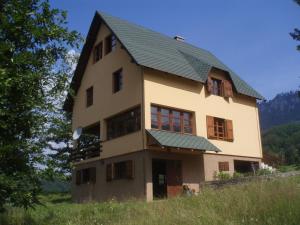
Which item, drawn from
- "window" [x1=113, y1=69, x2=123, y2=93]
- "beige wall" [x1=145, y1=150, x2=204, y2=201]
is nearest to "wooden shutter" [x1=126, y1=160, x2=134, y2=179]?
"beige wall" [x1=145, y1=150, x2=204, y2=201]

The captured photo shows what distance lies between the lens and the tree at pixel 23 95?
1017cm

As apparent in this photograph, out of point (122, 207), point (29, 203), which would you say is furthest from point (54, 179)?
point (122, 207)

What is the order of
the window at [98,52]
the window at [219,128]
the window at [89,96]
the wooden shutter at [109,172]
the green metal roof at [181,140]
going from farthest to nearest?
the window at [89,96]
the window at [98,52]
the window at [219,128]
the wooden shutter at [109,172]
the green metal roof at [181,140]

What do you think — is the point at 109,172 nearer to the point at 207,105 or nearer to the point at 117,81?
the point at 117,81

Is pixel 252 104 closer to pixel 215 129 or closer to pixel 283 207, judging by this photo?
pixel 215 129

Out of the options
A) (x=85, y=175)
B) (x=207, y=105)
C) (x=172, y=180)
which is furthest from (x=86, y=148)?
(x=207, y=105)

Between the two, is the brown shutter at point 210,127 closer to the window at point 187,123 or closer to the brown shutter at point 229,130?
the window at point 187,123

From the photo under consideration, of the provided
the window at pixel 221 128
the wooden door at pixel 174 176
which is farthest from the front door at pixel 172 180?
the window at pixel 221 128

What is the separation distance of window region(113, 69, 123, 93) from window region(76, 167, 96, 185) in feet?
18.3

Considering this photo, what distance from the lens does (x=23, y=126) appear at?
10844 mm

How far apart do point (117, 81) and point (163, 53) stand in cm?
348

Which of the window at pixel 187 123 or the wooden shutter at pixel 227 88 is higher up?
the wooden shutter at pixel 227 88

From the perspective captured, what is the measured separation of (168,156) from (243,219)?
13.5m

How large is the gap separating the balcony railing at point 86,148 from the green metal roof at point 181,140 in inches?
227
